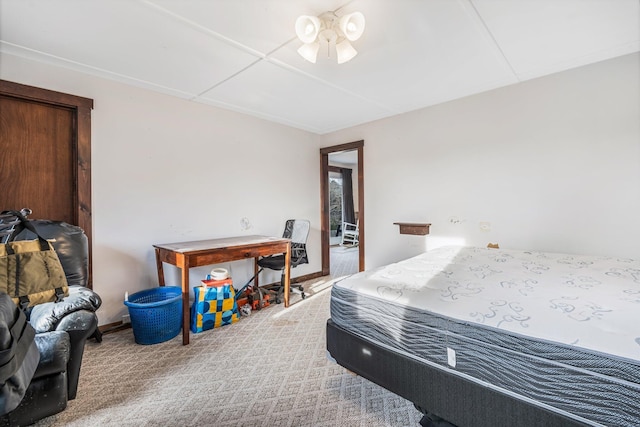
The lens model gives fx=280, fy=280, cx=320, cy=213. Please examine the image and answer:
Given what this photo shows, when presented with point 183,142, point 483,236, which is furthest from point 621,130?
point 183,142

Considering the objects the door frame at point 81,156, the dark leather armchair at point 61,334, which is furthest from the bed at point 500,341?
the door frame at point 81,156

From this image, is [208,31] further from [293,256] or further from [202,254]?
[293,256]

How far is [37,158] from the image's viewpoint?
2.30 m

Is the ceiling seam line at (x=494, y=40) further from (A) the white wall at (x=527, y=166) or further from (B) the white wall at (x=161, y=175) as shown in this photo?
(B) the white wall at (x=161, y=175)

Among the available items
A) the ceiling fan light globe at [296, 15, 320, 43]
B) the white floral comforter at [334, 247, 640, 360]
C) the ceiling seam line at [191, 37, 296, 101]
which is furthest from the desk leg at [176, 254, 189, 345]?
the ceiling fan light globe at [296, 15, 320, 43]

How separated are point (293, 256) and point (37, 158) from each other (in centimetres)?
255

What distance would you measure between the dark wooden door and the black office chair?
1879mm

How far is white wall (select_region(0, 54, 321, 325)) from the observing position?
2494 mm

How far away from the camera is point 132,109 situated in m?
2.67

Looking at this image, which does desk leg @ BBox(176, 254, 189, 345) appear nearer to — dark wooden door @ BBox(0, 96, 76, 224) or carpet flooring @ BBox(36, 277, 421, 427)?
carpet flooring @ BBox(36, 277, 421, 427)

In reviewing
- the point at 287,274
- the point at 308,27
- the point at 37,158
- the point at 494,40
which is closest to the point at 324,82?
the point at 308,27

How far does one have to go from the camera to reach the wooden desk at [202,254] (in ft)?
7.78

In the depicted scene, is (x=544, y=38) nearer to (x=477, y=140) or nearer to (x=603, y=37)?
(x=603, y=37)

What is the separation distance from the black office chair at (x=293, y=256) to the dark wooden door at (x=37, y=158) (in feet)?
6.16
